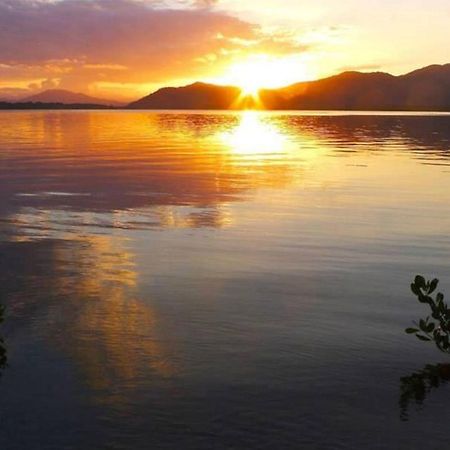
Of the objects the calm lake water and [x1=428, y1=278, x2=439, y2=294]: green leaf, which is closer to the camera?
the calm lake water

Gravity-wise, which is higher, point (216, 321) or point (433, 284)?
point (433, 284)

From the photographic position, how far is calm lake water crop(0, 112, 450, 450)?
718cm

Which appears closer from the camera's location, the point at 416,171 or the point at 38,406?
the point at 38,406

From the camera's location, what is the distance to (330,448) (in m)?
6.71

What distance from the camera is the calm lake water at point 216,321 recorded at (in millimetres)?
7176

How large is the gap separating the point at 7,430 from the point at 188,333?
355 cm

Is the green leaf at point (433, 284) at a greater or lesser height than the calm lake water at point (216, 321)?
greater

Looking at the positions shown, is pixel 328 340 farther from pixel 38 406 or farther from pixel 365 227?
pixel 365 227

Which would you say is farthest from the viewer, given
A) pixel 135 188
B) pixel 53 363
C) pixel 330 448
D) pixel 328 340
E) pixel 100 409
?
pixel 135 188

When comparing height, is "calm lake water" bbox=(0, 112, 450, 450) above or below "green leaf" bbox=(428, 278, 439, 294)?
below

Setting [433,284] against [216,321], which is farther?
[216,321]

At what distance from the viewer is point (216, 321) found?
10.6 m

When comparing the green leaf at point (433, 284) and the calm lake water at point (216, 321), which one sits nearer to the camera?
the calm lake water at point (216, 321)

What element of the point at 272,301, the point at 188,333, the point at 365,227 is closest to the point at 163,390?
the point at 188,333
